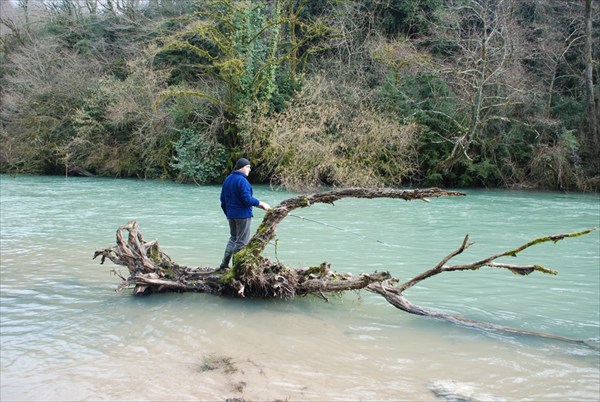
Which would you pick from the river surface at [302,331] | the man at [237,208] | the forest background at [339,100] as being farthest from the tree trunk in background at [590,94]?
the man at [237,208]

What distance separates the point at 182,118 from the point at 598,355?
77.6ft

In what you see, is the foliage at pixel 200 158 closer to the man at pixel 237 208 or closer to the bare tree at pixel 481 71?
the bare tree at pixel 481 71

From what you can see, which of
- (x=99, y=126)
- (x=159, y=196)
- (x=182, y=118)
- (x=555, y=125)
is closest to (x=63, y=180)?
(x=99, y=126)

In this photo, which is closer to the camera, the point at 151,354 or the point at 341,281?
the point at 151,354

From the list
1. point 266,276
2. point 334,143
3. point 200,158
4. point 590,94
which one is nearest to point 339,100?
point 334,143

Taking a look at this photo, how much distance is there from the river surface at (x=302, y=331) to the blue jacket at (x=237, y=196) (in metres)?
1.14

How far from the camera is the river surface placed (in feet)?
16.8

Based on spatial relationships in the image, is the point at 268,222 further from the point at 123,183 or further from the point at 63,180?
the point at 63,180

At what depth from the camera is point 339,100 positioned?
24578 millimetres

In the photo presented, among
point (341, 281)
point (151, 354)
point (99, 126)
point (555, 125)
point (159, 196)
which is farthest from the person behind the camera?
point (99, 126)

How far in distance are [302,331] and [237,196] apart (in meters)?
2.22

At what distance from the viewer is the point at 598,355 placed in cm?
609

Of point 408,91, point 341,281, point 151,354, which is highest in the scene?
point 408,91

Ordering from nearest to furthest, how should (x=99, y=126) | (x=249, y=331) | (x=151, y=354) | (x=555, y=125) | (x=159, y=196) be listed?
(x=151, y=354)
(x=249, y=331)
(x=159, y=196)
(x=555, y=125)
(x=99, y=126)
